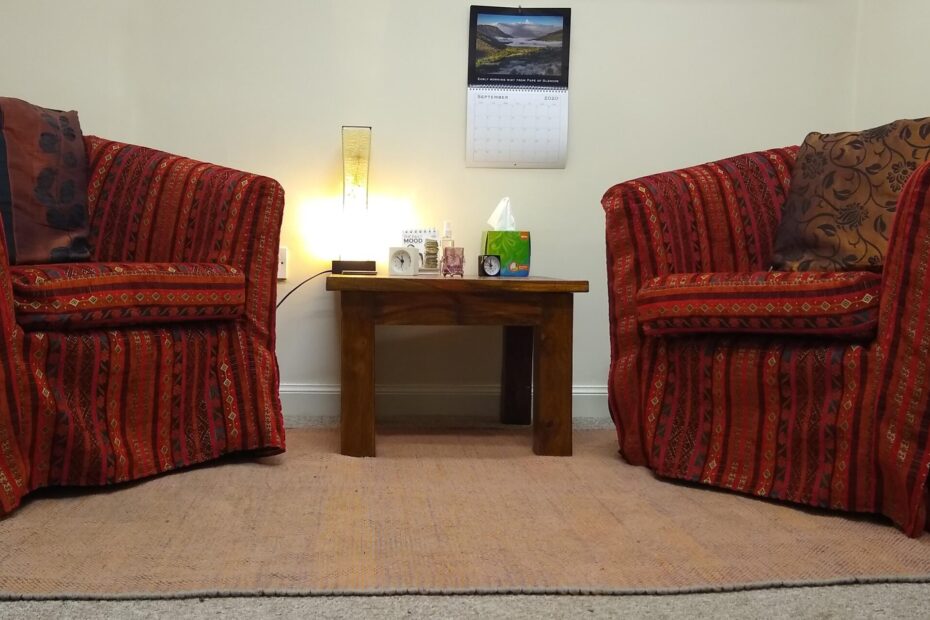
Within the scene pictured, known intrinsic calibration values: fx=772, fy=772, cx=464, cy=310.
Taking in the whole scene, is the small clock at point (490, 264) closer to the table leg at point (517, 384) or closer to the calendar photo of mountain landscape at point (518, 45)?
the table leg at point (517, 384)

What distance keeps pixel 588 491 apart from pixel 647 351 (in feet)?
1.21

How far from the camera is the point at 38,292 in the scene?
1.41 m

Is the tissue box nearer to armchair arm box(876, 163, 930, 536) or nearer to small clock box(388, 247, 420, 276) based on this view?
small clock box(388, 247, 420, 276)

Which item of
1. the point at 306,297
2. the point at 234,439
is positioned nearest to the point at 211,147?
the point at 306,297

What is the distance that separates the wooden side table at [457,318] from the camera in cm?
184

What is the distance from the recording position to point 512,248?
223 centimetres

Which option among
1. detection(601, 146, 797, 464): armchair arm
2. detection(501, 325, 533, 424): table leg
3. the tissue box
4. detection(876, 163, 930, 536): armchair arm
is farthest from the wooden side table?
detection(876, 163, 930, 536): armchair arm

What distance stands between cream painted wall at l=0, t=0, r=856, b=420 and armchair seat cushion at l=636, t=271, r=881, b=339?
830 millimetres

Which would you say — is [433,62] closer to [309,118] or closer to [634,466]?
[309,118]

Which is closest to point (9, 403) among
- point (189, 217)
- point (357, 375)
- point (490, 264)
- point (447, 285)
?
point (189, 217)

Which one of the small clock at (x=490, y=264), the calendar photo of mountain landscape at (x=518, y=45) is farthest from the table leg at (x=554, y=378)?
the calendar photo of mountain landscape at (x=518, y=45)

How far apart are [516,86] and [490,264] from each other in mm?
623

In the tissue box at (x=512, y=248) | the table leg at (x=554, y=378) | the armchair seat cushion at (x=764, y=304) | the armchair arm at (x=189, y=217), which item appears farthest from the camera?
the tissue box at (x=512, y=248)

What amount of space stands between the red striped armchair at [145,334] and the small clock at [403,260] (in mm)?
376
